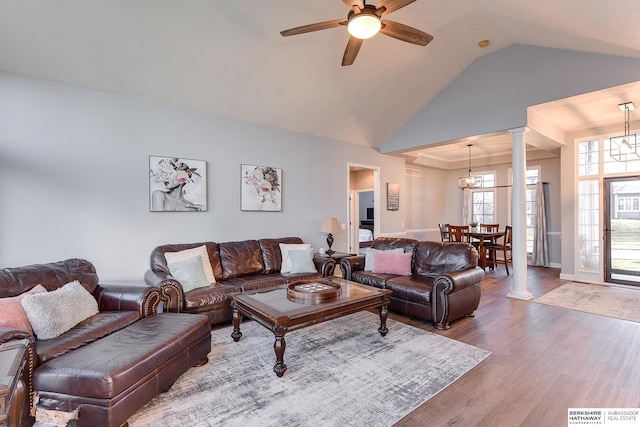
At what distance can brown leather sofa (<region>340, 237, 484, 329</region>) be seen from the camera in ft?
10.9

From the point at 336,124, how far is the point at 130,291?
13.4 feet

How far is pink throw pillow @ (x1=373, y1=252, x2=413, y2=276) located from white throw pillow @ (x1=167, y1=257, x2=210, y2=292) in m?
2.35

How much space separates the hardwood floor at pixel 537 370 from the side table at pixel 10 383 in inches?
75.1

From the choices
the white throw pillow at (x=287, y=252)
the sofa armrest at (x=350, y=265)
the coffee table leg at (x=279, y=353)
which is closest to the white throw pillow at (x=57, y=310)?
the coffee table leg at (x=279, y=353)

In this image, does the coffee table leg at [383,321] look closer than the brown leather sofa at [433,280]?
Yes

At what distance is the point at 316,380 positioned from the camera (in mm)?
2318

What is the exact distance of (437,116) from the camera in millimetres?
5570

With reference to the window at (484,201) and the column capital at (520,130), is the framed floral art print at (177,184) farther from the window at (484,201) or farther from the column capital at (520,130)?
the window at (484,201)

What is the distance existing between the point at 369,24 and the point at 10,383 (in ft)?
9.48

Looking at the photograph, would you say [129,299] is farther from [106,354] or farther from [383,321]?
[383,321]

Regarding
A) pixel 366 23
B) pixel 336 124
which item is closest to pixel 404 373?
pixel 366 23

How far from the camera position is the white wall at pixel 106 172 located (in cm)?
307

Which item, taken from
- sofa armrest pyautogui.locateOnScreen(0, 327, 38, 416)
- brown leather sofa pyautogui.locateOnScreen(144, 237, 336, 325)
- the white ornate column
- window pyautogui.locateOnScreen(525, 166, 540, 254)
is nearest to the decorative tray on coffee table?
brown leather sofa pyautogui.locateOnScreen(144, 237, 336, 325)

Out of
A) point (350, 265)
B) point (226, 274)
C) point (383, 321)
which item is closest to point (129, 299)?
point (226, 274)
